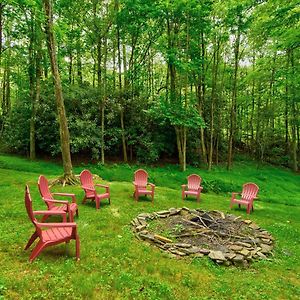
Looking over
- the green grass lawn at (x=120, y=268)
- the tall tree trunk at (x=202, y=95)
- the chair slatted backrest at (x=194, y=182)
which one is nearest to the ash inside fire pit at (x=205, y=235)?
the green grass lawn at (x=120, y=268)

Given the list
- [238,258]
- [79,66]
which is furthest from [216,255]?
[79,66]

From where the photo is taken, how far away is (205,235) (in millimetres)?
6000

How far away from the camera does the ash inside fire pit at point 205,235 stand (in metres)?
5.26

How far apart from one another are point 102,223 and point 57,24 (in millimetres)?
7184

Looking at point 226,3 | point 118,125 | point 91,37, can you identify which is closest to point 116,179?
point 118,125

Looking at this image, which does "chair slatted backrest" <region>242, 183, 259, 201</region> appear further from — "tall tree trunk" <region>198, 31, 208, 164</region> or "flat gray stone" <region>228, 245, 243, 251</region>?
"tall tree trunk" <region>198, 31, 208, 164</region>

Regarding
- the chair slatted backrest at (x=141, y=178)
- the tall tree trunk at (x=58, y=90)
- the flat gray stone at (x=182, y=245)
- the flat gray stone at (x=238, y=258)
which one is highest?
the tall tree trunk at (x=58, y=90)

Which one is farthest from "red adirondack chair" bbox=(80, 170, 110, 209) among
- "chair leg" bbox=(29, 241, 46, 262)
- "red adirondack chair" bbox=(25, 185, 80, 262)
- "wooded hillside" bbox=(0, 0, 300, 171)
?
"wooded hillside" bbox=(0, 0, 300, 171)

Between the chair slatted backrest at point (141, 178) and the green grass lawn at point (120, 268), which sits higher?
the chair slatted backrest at point (141, 178)

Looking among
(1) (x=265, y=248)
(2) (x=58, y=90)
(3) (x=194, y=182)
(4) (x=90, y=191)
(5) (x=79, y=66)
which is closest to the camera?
(1) (x=265, y=248)

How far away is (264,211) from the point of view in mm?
9227

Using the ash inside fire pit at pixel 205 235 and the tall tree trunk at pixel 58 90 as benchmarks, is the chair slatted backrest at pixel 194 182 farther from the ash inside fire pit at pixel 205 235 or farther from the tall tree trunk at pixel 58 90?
the tall tree trunk at pixel 58 90

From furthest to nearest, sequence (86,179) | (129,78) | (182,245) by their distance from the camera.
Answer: (129,78)
(86,179)
(182,245)

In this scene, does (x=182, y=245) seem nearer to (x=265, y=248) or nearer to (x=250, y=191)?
(x=265, y=248)
